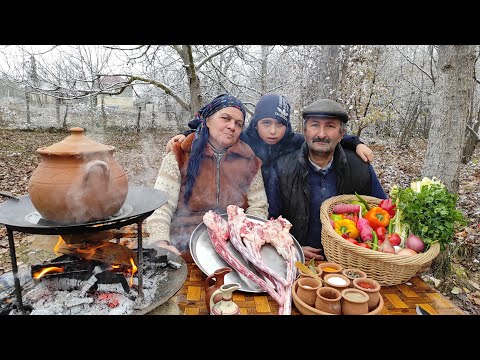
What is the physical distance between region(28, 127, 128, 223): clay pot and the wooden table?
0.85m

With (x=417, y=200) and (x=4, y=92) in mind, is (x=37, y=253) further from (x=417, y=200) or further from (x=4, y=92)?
(x=417, y=200)

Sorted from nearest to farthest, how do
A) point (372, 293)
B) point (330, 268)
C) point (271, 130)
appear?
point (372, 293) → point (330, 268) → point (271, 130)

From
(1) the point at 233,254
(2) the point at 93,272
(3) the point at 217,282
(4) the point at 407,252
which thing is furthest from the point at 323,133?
(2) the point at 93,272

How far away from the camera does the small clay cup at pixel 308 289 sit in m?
2.05

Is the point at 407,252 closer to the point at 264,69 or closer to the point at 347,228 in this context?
the point at 347,228

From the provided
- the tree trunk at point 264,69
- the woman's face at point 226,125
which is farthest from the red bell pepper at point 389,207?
the tree trunk at point 264,69

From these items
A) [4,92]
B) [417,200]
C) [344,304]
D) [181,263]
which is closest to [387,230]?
[417,200]

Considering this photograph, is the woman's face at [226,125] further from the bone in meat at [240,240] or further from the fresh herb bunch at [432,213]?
the fresh herb bunch at [432,213]

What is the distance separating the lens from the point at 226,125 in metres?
2.90

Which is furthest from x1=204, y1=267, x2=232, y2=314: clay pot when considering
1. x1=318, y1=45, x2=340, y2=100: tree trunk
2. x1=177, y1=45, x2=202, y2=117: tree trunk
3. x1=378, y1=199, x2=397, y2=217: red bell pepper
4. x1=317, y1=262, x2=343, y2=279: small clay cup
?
x1=177, y1=45, x2=202, y2=117: tree trunk

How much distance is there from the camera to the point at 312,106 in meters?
3.03

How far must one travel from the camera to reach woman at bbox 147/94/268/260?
2.95 metres

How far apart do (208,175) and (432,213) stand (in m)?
1.86

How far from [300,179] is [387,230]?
887 mm
